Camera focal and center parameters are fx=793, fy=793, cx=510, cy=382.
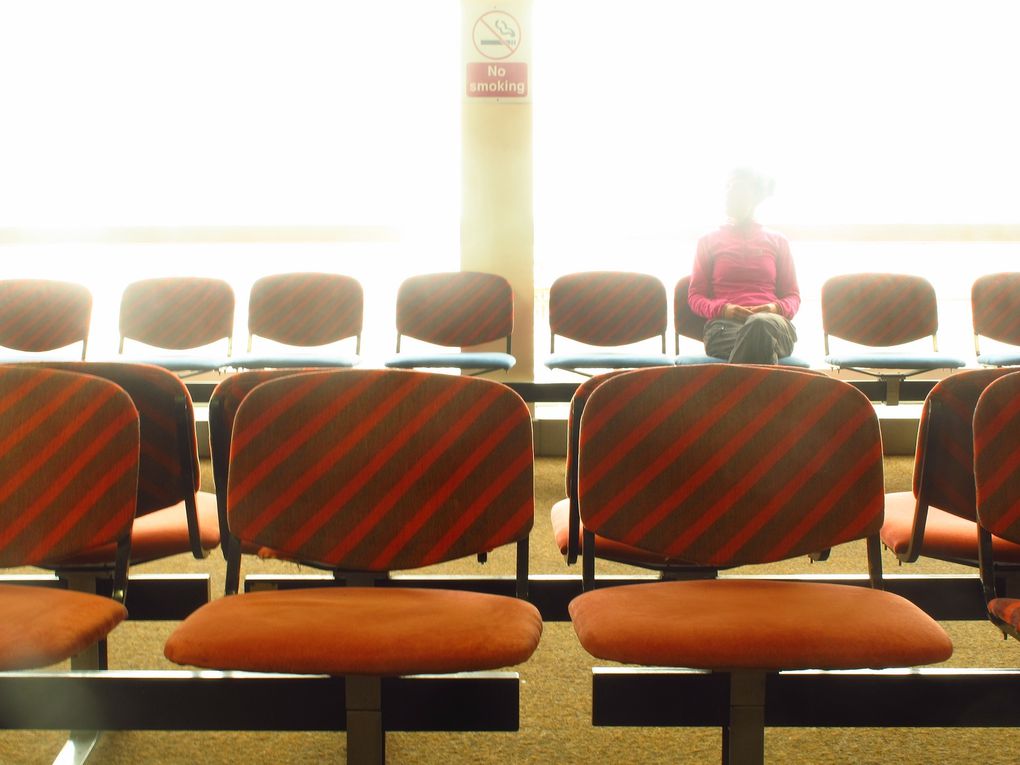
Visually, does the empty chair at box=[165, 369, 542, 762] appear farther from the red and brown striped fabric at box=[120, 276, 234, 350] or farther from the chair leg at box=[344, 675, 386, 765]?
the red and brown striped fabric at box=[120, 276, 234, 350]

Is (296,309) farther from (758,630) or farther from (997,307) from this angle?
(997,307)

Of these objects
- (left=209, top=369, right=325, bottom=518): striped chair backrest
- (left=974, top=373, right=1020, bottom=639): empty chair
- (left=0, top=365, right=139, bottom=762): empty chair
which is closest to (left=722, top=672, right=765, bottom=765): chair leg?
(left=974, top=373, right=1020, bottom=639): empty chair

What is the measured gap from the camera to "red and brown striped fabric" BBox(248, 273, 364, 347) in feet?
13.9

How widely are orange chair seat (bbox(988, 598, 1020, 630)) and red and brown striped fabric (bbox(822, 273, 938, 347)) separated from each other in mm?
3155

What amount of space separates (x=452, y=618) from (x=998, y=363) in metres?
3.64

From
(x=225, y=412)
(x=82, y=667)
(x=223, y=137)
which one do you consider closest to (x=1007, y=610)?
(x=225, y=412)

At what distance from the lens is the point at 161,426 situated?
1.63 meters

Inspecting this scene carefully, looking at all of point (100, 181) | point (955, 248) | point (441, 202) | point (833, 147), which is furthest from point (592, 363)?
point (100, 181)

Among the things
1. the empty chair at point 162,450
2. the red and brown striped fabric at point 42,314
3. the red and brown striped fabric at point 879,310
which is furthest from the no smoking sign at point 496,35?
the empty chair at point 162,450

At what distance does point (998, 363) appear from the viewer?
12.6ft

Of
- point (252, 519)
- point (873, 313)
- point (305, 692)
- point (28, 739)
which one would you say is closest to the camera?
point (305, 692)

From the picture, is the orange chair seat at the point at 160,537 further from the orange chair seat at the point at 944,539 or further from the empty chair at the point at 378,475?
the orange chair seat at the point at 944,539

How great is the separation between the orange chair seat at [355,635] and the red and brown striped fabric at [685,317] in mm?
3095

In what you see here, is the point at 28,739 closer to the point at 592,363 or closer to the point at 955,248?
the point at 592,363
